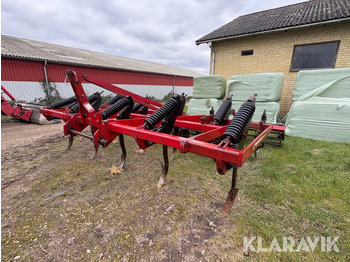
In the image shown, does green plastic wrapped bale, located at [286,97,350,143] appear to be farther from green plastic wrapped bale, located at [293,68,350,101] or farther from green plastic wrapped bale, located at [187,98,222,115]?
green plastic wrapped bale, located at [187,98,222,115]

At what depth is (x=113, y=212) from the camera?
2.04 meters

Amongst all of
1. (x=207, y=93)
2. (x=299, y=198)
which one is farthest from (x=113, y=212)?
(x=207, y=93)

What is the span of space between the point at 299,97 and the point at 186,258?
5557 millimetres

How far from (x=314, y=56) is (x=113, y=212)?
8.58 m

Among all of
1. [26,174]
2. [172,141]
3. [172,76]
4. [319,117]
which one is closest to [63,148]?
[26,174]

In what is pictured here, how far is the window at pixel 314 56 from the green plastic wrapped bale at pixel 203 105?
143 inches

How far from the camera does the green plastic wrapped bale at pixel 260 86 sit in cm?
550

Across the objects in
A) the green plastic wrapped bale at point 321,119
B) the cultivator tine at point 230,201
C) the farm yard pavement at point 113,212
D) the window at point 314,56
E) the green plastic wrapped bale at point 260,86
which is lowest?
the farm yard pavement at point 113,212

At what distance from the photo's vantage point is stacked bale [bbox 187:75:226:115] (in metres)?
6.54

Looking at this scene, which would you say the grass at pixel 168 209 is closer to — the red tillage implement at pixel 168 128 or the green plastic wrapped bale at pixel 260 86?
the red tillage implement at pixel 168 128

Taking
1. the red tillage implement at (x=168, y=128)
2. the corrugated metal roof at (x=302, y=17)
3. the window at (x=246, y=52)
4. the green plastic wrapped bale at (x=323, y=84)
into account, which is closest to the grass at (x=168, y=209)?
the red tillage implement at (x=168, y=128)

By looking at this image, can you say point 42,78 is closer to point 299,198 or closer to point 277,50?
point 277,50

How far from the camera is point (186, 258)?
1.50 meters

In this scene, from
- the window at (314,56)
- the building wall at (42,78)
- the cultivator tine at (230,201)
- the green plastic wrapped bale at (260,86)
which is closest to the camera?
the cultivator tine at (230,201)
